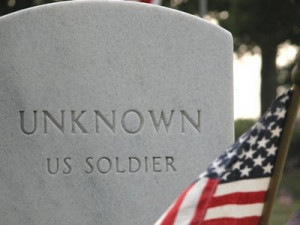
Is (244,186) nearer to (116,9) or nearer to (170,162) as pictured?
(170,162)

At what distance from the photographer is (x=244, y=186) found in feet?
11.3

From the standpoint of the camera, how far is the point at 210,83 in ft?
20.2


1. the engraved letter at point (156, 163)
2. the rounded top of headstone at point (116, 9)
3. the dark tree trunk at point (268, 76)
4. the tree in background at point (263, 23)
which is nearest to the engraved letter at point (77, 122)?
the engraved letter at point (156, 163)

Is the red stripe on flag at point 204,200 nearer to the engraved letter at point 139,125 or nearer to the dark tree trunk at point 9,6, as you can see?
the engraved letter at point 139,125

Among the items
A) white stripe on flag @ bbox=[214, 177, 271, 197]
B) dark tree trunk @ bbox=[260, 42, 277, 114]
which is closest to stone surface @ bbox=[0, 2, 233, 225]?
white stripe on flag @ bbox=[214, 177, 271, 197]

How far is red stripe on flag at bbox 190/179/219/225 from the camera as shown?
3346 mm

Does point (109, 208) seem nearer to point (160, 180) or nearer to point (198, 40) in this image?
point (160, 180)

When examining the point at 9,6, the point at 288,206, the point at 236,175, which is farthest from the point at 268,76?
the point at 236,175

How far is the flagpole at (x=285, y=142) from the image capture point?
3107 millimetres

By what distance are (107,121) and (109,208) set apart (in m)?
0.48

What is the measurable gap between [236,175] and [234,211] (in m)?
0.20

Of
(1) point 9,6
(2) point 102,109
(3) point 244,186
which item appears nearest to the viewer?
(3) point 244,186

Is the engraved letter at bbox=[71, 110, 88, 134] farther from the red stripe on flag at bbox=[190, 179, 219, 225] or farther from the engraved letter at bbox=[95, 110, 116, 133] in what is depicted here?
the red stripe on flag at bbox=[190, 179, 219, 225]

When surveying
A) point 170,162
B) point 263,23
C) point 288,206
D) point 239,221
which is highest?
point 239,221
